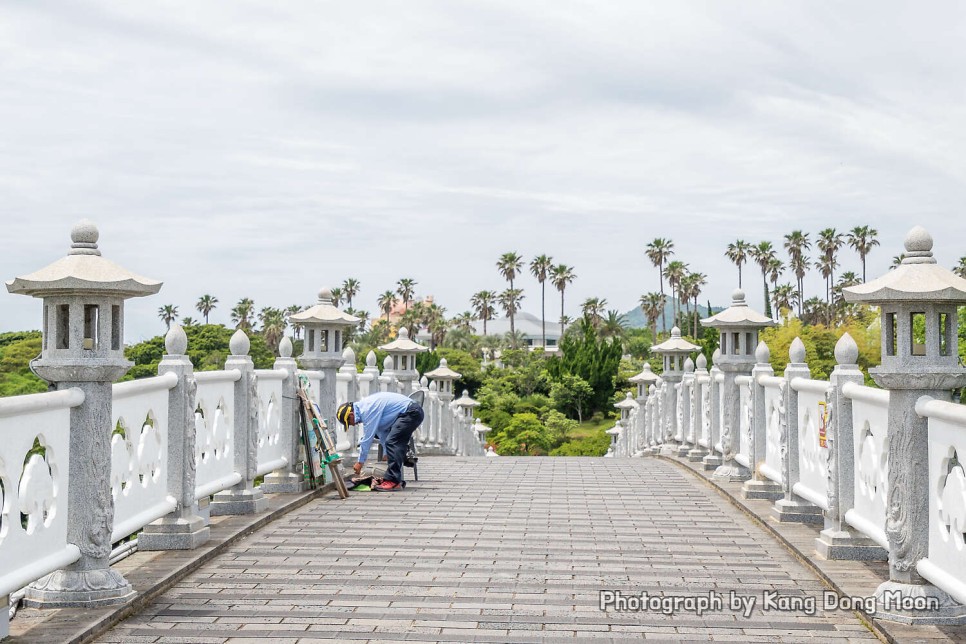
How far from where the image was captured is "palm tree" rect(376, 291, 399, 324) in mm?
97250

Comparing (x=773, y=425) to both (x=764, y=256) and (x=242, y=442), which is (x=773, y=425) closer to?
(x=242, y=442)

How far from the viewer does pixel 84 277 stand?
5559mm

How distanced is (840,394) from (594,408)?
5415 cm

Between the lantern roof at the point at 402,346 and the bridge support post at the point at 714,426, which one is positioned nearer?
the bridge support post at the point at 714,426

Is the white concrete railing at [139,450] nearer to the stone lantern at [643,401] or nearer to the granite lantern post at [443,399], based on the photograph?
the granite lantern post at [443,399]

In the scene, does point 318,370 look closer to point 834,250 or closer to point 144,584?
point 144,584

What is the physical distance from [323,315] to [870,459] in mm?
7184

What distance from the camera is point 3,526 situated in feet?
15.5

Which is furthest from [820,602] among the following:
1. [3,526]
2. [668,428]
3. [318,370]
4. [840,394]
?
[668,428]

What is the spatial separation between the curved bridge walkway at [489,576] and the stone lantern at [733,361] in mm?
1091

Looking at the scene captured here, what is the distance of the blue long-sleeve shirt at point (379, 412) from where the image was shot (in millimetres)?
11586

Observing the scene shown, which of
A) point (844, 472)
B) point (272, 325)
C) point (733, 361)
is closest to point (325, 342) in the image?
point (733, 361)

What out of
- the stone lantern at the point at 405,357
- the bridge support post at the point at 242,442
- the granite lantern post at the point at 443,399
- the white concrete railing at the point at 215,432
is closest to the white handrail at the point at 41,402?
the white concrete railing at the point at 215,432

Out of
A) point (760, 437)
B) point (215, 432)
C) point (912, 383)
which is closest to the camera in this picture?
point (912, 383)
